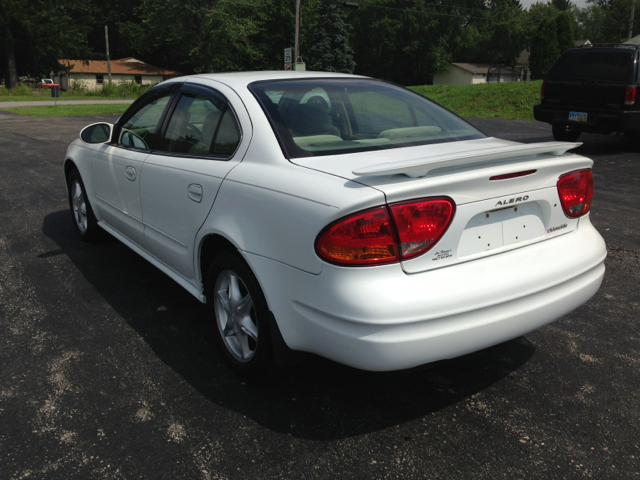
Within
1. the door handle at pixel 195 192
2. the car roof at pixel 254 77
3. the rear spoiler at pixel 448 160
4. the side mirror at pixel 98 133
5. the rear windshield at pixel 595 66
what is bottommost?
the door handle at pixel 195 192

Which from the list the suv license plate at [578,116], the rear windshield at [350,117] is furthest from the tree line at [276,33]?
the rear windshield at [350,117]

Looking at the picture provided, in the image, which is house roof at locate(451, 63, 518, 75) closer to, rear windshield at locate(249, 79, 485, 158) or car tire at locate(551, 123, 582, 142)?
car tire at locate(551, 123, 582, 142)

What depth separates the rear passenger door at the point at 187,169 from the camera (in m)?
3.01

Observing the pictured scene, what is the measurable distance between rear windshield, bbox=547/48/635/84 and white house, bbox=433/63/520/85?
61.9 meters

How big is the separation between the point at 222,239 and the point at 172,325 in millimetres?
1016

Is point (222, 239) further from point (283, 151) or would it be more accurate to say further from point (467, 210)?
point (467, 210)

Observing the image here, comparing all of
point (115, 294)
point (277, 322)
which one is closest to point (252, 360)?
point (277, 322)

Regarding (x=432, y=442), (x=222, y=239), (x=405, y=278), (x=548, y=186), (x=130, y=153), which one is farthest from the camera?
(x=130, y=153)

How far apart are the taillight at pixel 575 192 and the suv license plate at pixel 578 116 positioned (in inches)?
354

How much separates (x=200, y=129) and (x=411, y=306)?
70.4 inches

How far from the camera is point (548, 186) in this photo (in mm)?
2682

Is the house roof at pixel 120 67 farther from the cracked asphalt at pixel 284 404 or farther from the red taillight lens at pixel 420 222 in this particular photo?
the red taillight lens at pixel 420 222

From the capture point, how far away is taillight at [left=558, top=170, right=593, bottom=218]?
9.05 ft

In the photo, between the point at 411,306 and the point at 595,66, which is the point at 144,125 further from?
the point at 595,66
